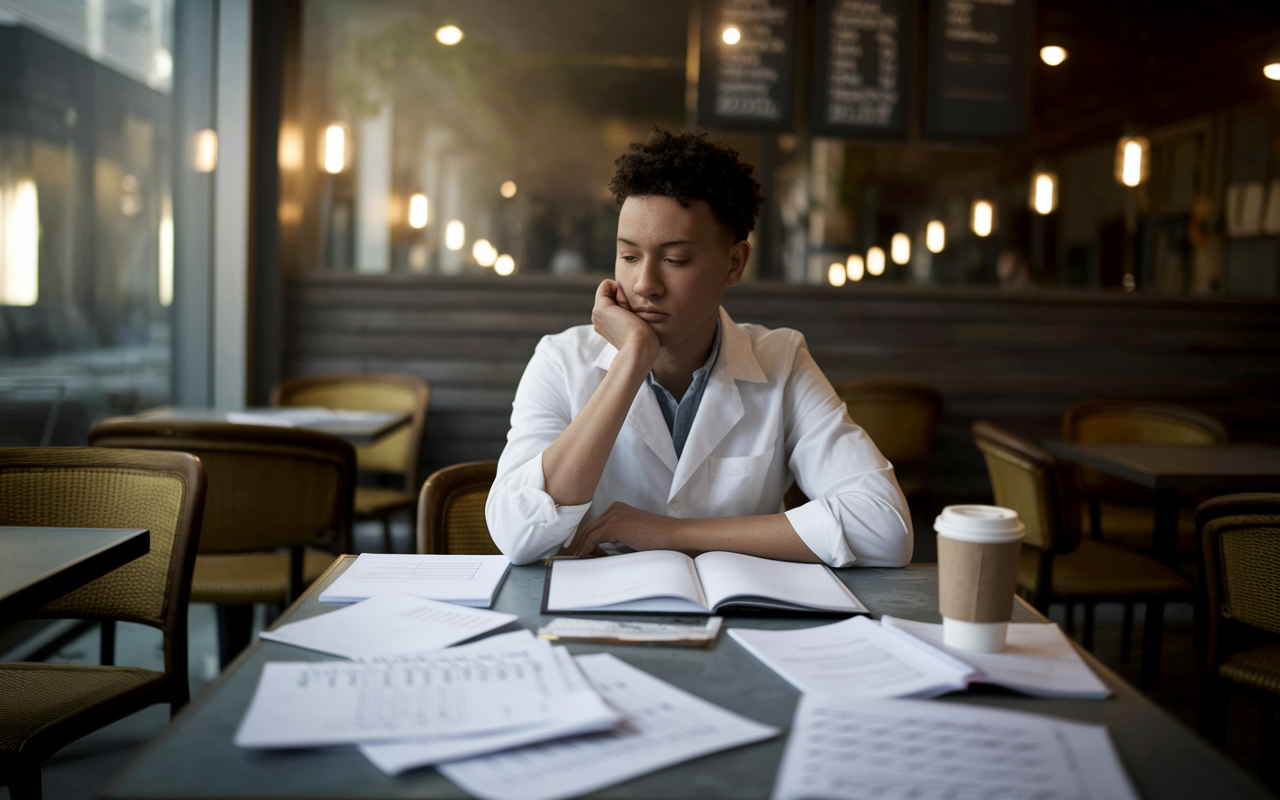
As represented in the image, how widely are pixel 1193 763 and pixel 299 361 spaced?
4.31m

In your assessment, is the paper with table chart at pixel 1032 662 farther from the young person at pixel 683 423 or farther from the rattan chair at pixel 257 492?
the rattan chair at pixel 257 492

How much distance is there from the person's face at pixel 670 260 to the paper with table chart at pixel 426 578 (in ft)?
1.85

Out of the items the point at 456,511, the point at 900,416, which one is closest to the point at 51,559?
the point at 456,511

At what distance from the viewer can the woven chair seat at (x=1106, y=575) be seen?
2.68 metres

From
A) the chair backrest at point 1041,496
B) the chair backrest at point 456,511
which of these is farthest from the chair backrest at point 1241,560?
the chair backrest at point 456,511

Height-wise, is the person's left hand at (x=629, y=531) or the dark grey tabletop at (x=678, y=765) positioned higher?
the person's left hand at (x=629, y=531)

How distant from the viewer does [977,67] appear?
14.9 feet

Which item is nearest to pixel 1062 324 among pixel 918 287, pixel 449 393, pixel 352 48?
pixel 918 287

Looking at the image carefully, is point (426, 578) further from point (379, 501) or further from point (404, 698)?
point (379, 501)

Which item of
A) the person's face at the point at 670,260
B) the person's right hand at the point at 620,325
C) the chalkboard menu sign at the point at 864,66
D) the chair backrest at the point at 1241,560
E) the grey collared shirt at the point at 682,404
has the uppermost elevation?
the chalkboard menu sign at the point at 864,66

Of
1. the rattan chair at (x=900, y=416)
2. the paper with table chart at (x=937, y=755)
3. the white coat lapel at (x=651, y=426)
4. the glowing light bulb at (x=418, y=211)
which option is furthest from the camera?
the glowing light bulb at (x=418, y=211)

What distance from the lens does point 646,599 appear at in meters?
1.22

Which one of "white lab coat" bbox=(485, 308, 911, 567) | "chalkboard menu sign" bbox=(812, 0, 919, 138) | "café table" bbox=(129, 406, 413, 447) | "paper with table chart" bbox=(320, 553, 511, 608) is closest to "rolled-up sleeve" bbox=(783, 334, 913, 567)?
"white lab coat" bbox=(485, 308, 911, 567)

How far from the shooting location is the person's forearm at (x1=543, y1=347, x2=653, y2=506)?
159cm
